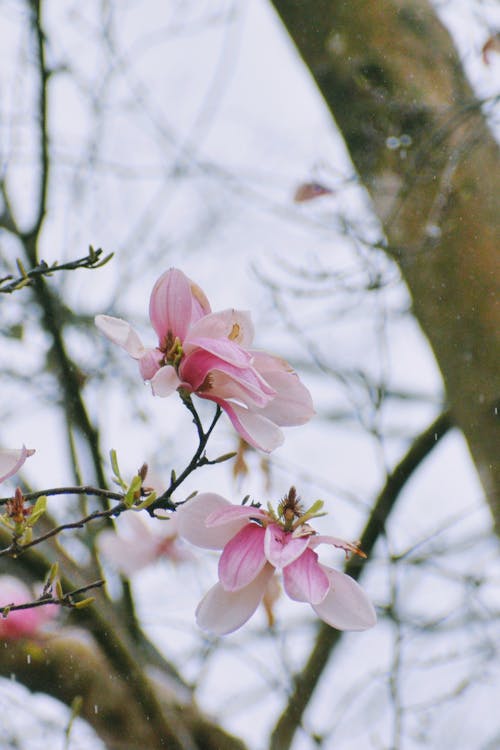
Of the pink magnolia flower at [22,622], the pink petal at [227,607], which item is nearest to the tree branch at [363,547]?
the pink magnolia flower at [22,622]

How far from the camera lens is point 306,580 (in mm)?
685

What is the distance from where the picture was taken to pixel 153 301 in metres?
0.73

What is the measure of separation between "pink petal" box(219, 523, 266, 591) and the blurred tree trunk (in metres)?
0.81

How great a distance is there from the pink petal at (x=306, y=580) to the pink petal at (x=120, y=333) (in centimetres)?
20

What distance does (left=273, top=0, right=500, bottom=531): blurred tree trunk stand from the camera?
4.84 ft

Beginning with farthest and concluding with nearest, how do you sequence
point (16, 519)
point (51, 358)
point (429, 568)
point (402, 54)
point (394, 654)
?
point (51, 358) < point (429, 568) < point (402, 54) < point (394, 654) < point (16, 519)

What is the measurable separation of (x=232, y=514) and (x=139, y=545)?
110cm

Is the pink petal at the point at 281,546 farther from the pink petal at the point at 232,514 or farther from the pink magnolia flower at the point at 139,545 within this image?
the pink magnolia flower at the point at 139,545

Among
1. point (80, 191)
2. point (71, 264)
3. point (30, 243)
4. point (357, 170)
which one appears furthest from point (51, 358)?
point (71, 264)

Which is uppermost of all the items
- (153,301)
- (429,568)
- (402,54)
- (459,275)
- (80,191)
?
(402,54)

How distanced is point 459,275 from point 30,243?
75 cm

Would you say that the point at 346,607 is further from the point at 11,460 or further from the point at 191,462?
the point at 11,460

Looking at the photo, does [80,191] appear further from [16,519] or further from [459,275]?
[16,519]

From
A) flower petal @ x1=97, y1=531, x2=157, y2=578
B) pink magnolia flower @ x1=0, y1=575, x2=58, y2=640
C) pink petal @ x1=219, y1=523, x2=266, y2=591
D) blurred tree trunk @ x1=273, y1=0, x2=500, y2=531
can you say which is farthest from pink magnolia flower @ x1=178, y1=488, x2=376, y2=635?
flower petal @ x1=97, y1=531, x2=157, y2=578
